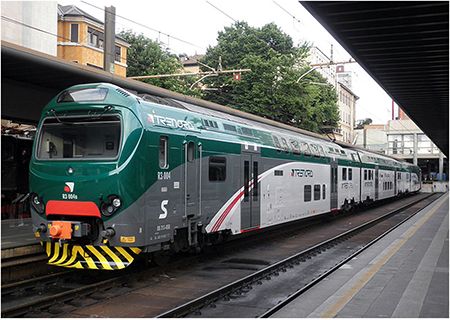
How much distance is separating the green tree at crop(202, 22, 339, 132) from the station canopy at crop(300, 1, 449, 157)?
662 inches

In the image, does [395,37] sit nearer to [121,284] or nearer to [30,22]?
[121,284]

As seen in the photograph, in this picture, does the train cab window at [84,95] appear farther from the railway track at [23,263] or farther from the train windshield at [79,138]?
the railway track at [23,263]

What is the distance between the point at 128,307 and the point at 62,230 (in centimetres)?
175

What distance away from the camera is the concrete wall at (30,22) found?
80.4 feet

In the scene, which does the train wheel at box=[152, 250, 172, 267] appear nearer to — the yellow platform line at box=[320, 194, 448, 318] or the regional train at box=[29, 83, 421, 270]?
the regional train at box=[29, 83, 421, 270]

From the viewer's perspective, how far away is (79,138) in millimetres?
8938

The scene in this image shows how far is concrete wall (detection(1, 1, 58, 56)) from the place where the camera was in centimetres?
2452

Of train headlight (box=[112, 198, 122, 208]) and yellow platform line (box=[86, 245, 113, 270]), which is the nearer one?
train headlight (box=[112, 198, 122, 208])

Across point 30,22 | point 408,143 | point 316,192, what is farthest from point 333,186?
point 408,143

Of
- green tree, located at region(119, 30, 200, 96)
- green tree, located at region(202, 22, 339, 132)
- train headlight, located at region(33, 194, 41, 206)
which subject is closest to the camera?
train headlight, located at region(33, 194, 41, 206)

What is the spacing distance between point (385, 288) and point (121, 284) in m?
4.55

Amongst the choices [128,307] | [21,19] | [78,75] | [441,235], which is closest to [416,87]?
[441,235]

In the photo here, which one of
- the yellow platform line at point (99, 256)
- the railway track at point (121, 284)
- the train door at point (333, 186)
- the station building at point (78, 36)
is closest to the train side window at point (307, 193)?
the train door at point (333, 186)

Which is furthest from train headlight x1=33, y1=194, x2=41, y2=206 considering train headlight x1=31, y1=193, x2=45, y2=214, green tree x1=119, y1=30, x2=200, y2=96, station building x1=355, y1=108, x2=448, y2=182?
station building x1=355, y1=108, x2=448, y2=182
